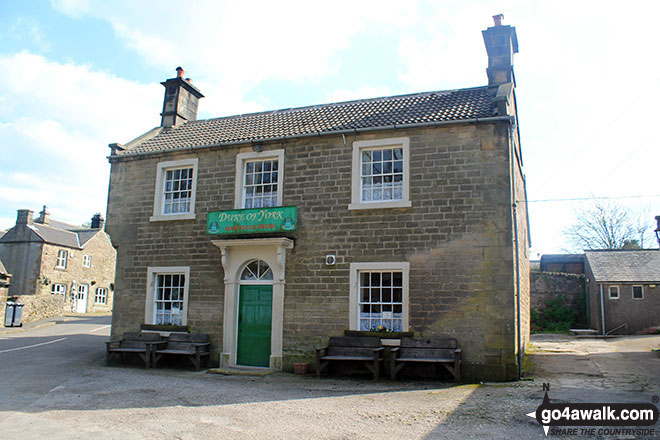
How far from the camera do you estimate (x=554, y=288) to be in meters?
29.3

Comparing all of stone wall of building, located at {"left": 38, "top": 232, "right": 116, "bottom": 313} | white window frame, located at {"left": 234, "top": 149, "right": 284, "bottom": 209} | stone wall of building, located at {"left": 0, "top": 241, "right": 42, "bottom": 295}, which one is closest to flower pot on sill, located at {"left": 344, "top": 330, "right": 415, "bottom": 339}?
white window frame, located at {"left": 234, "top": 149, "right": 284, "bottom": 209}

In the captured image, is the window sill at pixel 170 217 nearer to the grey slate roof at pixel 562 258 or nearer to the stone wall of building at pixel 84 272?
the stone wall of building at pixel 84 272

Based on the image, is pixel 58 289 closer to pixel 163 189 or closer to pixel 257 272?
pixel 163 189

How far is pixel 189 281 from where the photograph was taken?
13.9 m

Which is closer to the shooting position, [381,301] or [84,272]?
[381,301]

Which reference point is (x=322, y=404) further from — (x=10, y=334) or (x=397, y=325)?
(x=10, y=334)

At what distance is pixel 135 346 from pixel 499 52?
12651 millimetres

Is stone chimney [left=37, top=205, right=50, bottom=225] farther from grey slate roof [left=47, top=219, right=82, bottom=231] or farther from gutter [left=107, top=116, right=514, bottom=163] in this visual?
gutter [left=107, top=116, right=514, bottom=163]

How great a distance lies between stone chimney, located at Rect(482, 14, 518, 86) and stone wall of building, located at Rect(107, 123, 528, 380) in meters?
2.79

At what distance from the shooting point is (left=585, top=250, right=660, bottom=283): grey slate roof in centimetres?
2648

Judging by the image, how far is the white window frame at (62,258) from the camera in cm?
3694

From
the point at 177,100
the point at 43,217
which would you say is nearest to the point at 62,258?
the point at 43,217

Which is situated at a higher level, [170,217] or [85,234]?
[85,234]

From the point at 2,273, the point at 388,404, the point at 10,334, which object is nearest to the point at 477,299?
the point at 388,404
